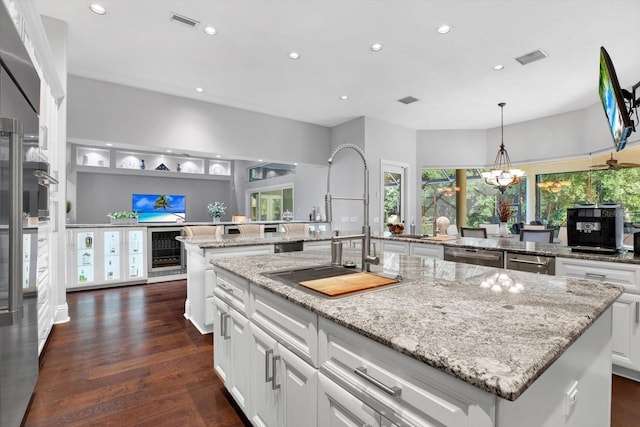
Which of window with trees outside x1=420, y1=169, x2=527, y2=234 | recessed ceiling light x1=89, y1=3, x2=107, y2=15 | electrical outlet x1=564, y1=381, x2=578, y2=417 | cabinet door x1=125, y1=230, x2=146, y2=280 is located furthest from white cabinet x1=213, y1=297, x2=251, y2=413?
window with trees outside x1=420, y1=169, x2=527, y2=234

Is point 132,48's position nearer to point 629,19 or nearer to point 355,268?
point 355,268

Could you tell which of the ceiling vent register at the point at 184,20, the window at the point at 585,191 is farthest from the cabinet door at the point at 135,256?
the window at the point at 585,191

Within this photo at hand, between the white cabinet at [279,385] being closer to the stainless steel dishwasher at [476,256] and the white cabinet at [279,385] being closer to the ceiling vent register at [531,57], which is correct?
the stainless steel dishwasher at [476,256]

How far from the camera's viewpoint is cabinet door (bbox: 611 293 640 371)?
211cm

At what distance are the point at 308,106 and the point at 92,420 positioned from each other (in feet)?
15.8

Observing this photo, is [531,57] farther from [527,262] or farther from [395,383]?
[395,383]

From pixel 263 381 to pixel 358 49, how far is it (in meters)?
3.40

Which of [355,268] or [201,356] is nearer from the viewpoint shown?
[355,268]

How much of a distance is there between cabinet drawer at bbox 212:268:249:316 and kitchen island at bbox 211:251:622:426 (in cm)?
1

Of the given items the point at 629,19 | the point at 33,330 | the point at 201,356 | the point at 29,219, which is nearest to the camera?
the point at 29,219

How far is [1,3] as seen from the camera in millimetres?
1225

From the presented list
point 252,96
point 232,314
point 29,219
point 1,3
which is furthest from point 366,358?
point 252,96

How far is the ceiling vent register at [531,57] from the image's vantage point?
3.41m

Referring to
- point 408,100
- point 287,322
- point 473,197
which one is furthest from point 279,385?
point 473,197
